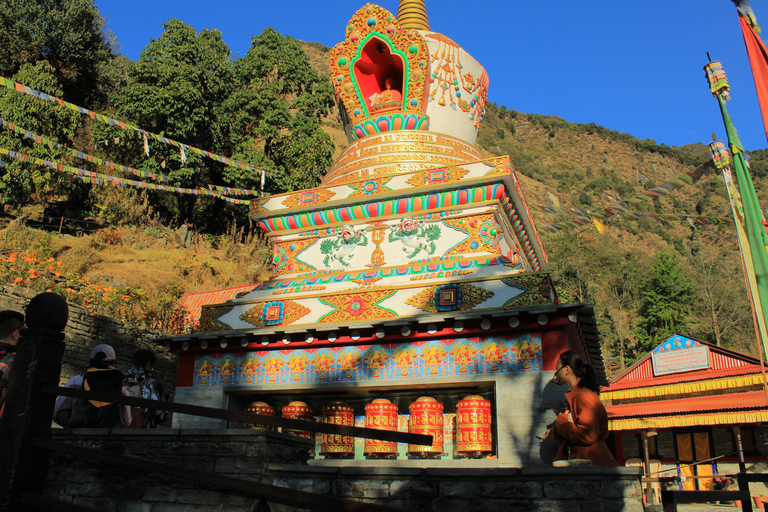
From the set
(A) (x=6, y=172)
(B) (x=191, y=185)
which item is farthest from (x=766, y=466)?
(A) (x=6, y=172)

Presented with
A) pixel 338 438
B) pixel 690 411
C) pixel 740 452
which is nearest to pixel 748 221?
pixel 338 438

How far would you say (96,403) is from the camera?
500 centimetres

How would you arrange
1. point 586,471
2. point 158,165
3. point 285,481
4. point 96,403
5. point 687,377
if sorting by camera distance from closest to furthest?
point 586,471, point 285,481, point 96,403, point 687,377, point 158,165

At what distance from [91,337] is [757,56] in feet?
40.3

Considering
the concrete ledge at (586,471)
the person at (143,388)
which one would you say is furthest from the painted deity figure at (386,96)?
the concrete ledge at (586,471)

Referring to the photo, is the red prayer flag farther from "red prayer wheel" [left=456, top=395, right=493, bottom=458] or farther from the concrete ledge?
"red prayer wheel" [left=456, top=395, right=493, bottom=458]

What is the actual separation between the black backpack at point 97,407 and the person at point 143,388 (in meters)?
0.50

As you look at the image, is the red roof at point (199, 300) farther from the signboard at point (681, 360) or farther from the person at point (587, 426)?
the signboard at point (681, 360)

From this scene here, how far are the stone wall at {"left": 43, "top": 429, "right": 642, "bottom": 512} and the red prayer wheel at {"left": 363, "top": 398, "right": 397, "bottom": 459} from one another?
2512 millimetres

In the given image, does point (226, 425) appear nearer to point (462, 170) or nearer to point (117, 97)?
point (462, 170)

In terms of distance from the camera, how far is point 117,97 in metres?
22.6

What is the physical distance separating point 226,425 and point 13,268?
8.57 m

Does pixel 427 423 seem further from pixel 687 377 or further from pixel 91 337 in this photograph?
pixel 687 377

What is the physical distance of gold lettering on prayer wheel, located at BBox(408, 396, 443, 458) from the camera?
678 centimetres
